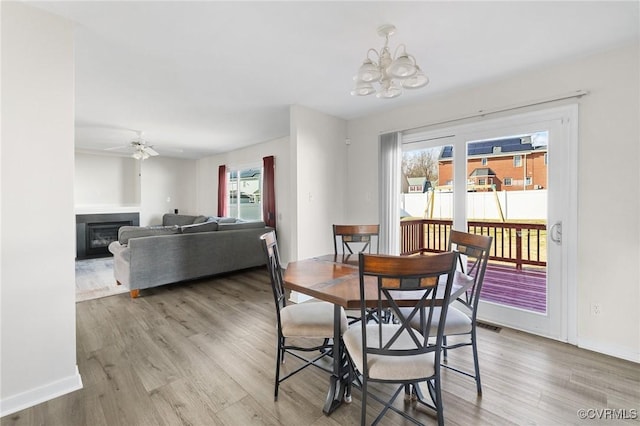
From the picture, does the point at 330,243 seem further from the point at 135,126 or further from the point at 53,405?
the point at 135,126

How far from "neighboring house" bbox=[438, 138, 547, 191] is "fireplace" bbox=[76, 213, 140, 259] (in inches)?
284

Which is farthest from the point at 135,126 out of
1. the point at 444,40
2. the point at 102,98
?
the point at 444,40

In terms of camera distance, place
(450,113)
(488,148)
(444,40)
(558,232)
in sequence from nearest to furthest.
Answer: (444,40)
(558,232)
(488,148)
(450,113)

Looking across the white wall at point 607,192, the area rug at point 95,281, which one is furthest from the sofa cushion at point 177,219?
the white wall at point 607,192

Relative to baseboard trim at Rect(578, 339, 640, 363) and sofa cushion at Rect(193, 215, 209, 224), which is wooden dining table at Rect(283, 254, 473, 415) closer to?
baseboard trim at Rect(578, 339, 640, 363)

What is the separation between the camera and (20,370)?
172cm

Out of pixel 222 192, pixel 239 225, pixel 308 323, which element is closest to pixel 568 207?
pixel 308 323

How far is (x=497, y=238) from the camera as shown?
3.09 m

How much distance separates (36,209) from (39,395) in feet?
3.82

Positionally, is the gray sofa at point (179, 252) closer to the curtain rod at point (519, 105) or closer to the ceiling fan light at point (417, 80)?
the curtain rod at point (519, 105)

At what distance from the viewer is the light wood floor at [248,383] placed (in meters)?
1.66

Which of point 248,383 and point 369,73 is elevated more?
point 369,73

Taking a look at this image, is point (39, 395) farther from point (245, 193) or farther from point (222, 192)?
point (222, 192)

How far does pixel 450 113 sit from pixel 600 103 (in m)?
1.22
